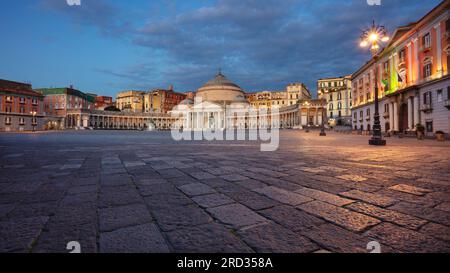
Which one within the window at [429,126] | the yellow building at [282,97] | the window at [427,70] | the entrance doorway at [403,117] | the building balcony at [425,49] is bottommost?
the window at [429,126]

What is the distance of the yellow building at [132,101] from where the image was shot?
110 meters

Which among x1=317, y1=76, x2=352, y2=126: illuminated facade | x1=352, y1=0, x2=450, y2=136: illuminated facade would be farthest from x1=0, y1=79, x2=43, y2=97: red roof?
x1=317, y1=76, x2=352, y2=126: illuminated facade

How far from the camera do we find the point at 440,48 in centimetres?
2003

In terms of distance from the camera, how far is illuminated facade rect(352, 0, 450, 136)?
770 inches

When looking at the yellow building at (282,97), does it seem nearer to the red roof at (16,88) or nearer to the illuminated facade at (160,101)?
the illuminated facade at (160,101)

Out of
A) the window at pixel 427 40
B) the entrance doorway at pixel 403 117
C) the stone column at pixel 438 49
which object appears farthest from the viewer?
the entrance doorway at pixel 403 117

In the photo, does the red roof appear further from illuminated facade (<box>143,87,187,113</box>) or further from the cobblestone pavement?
the cobblestone pavement

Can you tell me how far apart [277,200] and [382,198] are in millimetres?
1318

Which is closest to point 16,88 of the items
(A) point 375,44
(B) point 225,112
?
(B) point 225,112

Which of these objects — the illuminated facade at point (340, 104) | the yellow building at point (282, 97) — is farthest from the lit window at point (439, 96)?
the yellow building at point (282, 97)

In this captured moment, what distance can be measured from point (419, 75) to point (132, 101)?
110 m

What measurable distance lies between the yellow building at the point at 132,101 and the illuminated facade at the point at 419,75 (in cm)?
10047

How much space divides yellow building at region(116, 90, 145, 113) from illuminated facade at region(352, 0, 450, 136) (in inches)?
3956

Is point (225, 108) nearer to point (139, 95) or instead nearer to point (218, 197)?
point (139, 95)
